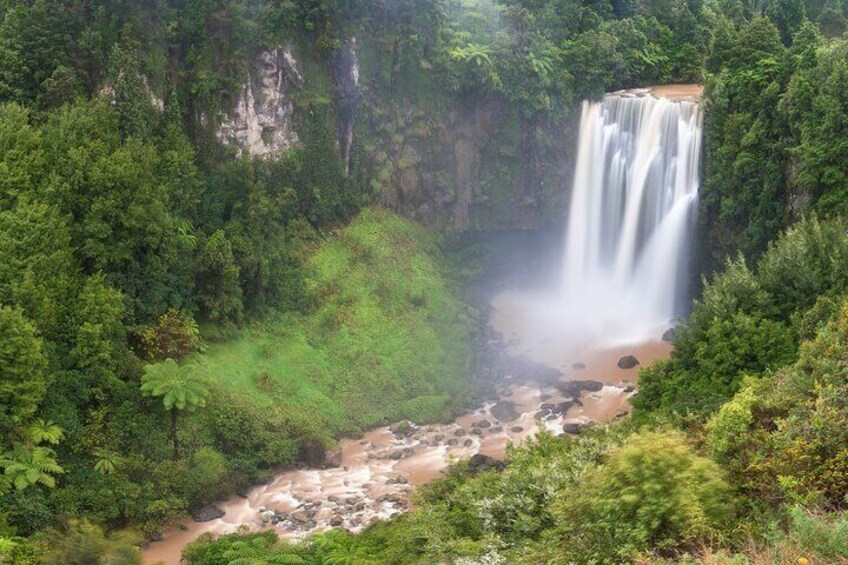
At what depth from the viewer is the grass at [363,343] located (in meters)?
29.1

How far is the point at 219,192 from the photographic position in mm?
32469

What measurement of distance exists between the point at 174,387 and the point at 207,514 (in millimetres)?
3933

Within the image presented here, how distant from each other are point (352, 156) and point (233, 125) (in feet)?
18.9

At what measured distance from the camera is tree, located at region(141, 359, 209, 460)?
957 inches

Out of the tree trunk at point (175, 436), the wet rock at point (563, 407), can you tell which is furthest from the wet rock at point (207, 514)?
the wet rock at point (563, 407)

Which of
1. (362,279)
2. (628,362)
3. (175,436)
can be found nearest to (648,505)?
(175,436)

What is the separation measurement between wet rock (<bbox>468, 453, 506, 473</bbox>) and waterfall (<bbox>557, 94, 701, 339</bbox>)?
1114 centimetres

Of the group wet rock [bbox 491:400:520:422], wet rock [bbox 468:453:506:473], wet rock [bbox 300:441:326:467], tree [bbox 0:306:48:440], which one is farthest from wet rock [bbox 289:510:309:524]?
wet rock [bbox 491:400:520:422]

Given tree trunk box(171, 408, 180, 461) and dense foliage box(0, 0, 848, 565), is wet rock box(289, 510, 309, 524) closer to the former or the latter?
dense foliage box(0, 0, 848, 565)

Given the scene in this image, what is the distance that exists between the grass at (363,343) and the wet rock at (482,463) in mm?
4057

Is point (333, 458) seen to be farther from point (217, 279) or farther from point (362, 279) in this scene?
point (362, 279)

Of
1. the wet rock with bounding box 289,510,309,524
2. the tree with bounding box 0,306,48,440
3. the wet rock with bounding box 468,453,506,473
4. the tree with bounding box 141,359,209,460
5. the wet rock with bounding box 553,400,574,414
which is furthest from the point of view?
the wet rock with bounding box 553,400,574,414

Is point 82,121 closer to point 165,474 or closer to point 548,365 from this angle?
point 165,474

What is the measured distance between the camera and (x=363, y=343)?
106ft
